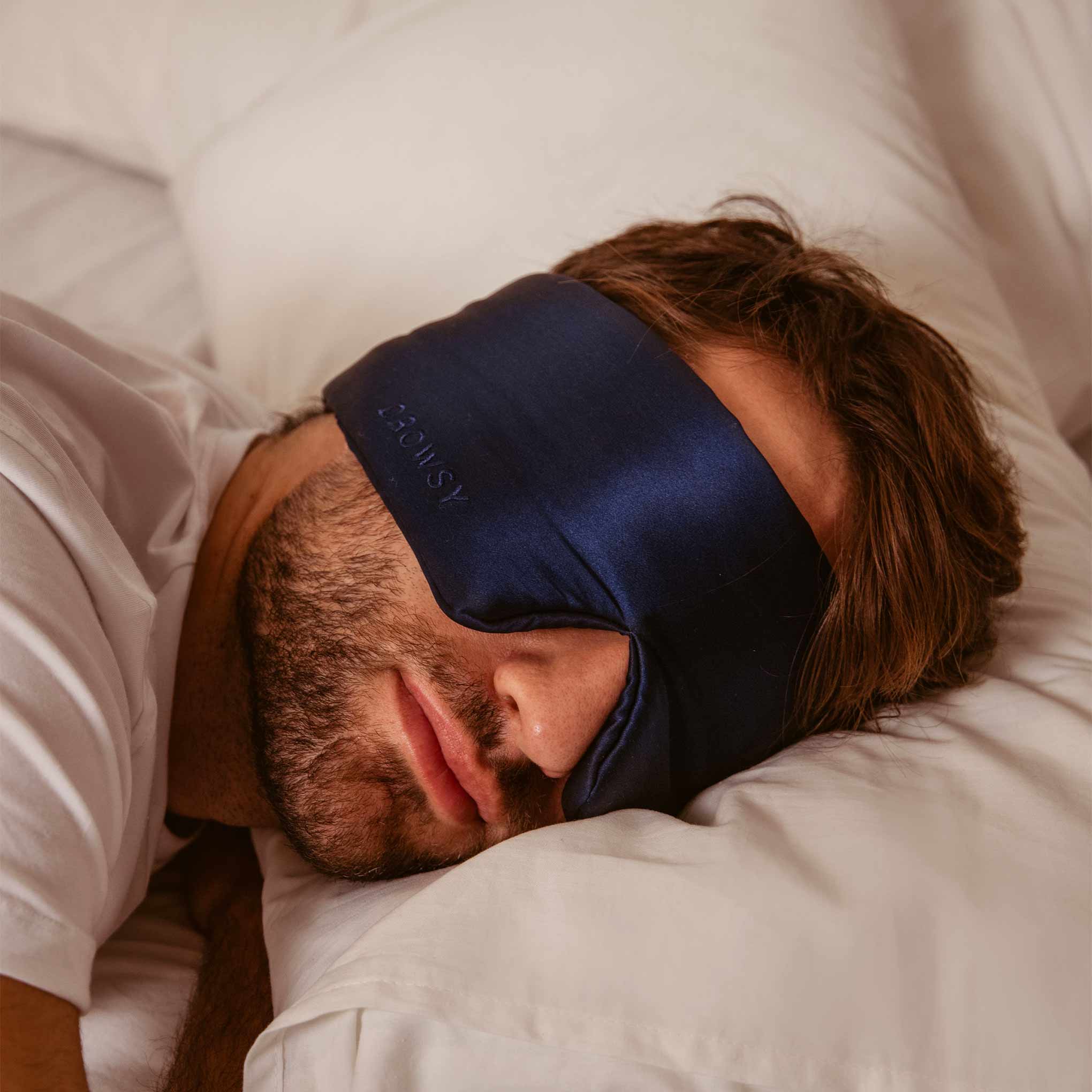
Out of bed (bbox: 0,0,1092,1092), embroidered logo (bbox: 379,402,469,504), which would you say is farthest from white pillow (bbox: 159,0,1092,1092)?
embroidered logo (bbox: 379,402,469,504)

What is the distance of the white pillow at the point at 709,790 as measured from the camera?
62 cm

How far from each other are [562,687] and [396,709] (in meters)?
0.16

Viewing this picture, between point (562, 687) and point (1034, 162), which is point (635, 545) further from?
point (1034, 162)

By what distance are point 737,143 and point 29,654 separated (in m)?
1.02

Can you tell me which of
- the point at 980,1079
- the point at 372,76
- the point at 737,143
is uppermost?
the point at 372,76

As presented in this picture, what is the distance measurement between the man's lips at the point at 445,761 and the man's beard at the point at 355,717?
0.5 inches

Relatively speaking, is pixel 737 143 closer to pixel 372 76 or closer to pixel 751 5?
pixel 751 5

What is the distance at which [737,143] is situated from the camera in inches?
49.8

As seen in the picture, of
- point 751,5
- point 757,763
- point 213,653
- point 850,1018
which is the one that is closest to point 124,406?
point 213,653

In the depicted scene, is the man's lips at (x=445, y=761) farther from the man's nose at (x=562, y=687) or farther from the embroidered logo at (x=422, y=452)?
the embroidered logo at (x=422, y=452)

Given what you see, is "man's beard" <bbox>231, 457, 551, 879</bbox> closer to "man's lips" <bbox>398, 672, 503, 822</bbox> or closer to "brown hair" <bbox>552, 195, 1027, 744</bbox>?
"man's lips" <bbox>398, 672, 503, 822</bbox>

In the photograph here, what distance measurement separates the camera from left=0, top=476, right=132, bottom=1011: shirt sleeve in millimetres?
654

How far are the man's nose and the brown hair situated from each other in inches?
7.2

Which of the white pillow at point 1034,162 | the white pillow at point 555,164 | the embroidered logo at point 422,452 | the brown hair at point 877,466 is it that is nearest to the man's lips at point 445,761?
the embroidered logo at point 422,452
